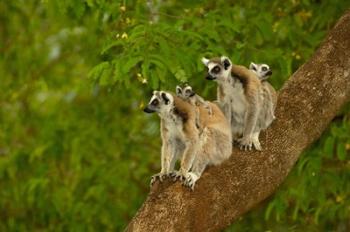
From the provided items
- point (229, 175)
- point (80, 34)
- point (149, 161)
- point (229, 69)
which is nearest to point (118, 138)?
point (149, 161)

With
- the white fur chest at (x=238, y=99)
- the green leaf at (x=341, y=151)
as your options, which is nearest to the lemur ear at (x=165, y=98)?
the white fur chest at (x=238, y=99)

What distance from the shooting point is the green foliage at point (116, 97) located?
753 cm

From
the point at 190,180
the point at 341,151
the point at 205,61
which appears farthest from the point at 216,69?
the point at 341,151

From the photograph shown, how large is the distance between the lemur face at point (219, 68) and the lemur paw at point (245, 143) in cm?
56

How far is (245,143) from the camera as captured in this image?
631cm

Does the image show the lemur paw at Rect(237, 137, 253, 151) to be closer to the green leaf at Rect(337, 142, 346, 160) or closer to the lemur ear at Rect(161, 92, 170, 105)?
the lemur ear at Rect(161, 92, 170, 105)

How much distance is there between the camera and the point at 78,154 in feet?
35.7

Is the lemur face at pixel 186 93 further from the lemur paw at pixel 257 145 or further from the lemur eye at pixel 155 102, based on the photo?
the lemur paw at pixel 257 145

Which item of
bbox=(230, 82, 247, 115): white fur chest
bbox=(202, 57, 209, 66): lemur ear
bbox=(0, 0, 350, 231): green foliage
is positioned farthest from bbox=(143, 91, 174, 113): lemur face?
bbox=(230, 82, 247, 115): white fur chest

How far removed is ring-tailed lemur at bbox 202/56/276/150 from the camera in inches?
258

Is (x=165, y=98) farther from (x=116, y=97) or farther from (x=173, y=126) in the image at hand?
(x=116, y=97)

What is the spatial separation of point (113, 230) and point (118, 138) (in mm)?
1166

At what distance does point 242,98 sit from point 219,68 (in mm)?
336

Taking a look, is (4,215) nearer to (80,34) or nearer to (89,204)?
(89,204)
